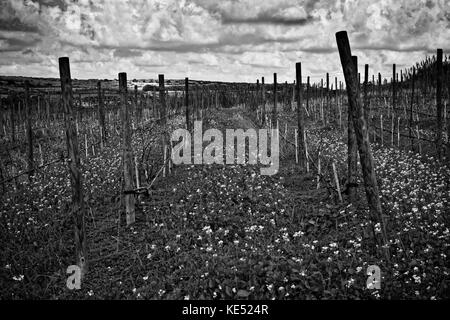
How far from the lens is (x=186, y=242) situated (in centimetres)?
765

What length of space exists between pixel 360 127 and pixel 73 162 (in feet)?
16.7

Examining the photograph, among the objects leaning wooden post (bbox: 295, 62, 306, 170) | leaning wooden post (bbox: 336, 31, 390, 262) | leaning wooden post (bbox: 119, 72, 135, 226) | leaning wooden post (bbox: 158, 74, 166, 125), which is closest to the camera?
leaning wooden post (bbox: 336, 31, 390, 262)

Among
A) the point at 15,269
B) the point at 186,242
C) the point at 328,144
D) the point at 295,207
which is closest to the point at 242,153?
the point at 328,144

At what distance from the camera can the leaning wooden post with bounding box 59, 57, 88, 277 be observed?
22.1 ft

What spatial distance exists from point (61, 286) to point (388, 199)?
7430 mm

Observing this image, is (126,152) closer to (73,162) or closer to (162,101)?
(73,162)

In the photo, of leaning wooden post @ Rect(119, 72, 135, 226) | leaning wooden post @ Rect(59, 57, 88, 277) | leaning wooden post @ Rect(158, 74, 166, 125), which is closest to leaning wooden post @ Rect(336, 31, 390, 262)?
leaning wooden post @ Rect(59, 57, 88, 277)

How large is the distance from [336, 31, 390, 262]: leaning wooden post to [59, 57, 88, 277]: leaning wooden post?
4763 mm

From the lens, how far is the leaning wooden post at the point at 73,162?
6.73 metres

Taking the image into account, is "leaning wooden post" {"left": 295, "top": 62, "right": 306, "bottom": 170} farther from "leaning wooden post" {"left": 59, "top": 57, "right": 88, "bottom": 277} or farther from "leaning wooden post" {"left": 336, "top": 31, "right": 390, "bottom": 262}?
"leaning wooden post" {"left": 59, "top": 57, "right": 88, "bottom": 277}

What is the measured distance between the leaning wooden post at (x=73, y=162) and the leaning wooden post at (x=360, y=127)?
476 cm

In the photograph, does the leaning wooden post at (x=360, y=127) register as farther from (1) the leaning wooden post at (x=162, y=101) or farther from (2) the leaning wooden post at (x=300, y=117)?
(1) the leaning wooden post at (x=162, y=101)

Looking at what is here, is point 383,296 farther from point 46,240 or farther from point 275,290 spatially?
point 46,240

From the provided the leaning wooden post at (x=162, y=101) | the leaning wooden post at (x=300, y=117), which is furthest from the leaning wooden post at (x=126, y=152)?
the leaning wooden post at (x=300, y=117)
